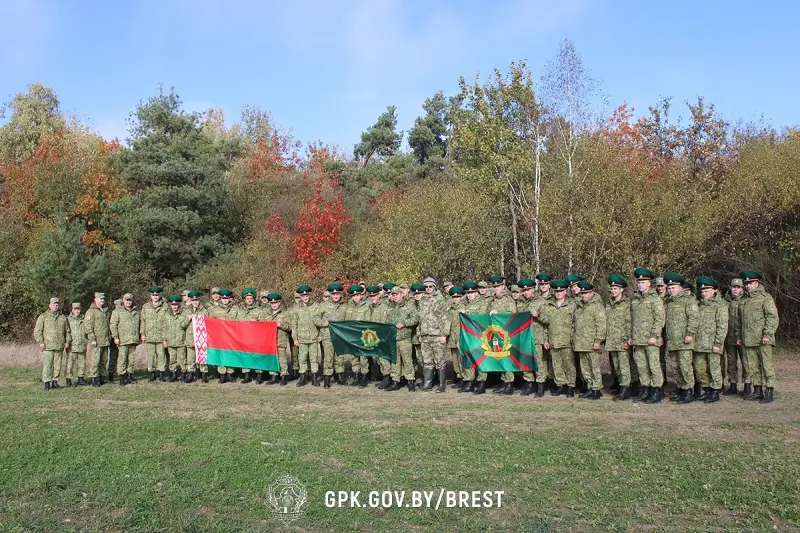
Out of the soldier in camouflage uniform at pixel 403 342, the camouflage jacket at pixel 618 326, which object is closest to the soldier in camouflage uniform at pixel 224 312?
the soldier in camouflage uniform at pixel 403 342

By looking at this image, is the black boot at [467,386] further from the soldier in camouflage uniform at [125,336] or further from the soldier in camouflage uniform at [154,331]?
the soldier in camouflage uniform at [125,336]

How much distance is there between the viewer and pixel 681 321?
10117mm

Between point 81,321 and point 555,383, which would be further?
point 81,321

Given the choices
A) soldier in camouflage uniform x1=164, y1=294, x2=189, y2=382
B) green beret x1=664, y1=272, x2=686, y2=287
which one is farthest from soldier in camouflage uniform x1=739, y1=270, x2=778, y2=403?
soldier in camouflage uniform x1=164, y1=294, x2=189, y2=382

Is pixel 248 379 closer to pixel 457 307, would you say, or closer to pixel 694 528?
pixel 457 307

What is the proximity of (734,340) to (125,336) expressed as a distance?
1155cm

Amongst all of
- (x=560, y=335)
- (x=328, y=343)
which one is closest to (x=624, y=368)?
(x=560, y=335)

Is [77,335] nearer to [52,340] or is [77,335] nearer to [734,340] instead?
[52,340]

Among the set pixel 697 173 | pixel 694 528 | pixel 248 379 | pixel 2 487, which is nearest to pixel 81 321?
pixel 248 379

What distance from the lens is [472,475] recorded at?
6.54 metres

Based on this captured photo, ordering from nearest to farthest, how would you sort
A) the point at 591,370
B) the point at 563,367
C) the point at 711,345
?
1. the point at 711,345
2. the point at 591,370
3. the point at 563,367

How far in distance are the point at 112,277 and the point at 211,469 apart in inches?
849

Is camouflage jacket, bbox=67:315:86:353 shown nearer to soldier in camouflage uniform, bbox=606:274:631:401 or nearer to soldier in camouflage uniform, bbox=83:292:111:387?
soldier in camouflage uniform, bbox=83:292:111:387

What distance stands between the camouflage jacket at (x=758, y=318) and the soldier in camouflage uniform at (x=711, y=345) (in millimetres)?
389
